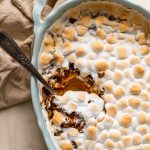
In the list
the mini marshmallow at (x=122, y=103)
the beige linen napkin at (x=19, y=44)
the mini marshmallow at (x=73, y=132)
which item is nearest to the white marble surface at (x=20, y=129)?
the beige linen napkin at (x=19, y=44)

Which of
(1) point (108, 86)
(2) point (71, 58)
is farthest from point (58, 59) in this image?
(1) point (108, 86)

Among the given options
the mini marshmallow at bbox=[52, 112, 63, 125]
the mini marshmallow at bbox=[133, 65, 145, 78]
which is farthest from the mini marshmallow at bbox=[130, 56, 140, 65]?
the mini marshmallow at bbox=[52, 112, 63, 125]

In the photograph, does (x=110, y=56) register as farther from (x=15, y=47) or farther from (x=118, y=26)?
(x=15, y=47)

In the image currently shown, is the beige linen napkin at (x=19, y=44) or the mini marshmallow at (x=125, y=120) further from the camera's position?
the beige linen napkin at (x=19, y=44)

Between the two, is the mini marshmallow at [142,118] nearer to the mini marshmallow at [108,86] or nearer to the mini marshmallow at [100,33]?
the mini marshmallow at [108,86]

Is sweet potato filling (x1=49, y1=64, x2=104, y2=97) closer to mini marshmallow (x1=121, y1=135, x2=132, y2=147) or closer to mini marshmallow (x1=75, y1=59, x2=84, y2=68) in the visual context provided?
mini marshmallow (x1=75, y1=59, x2=84, y2=68)

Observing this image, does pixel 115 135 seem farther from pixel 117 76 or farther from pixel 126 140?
pixel 117 76
